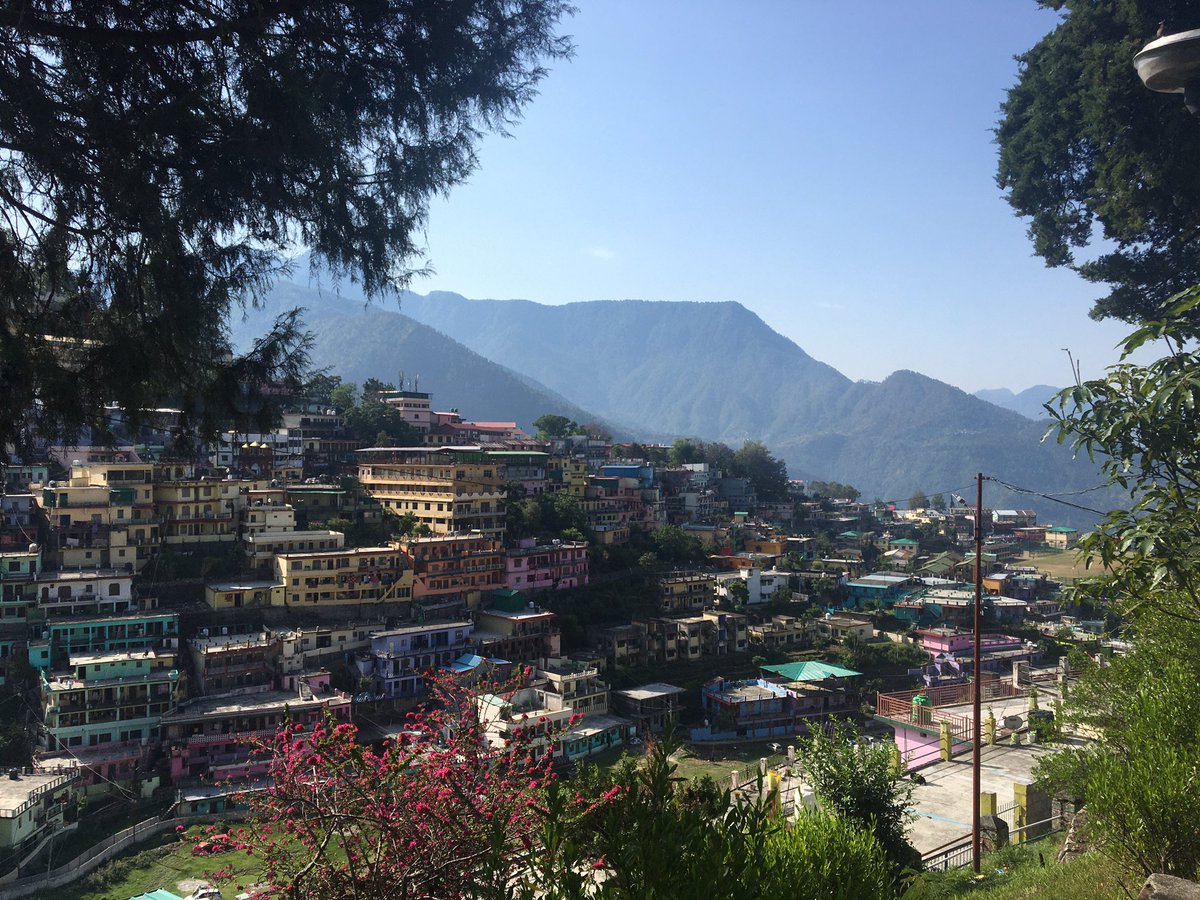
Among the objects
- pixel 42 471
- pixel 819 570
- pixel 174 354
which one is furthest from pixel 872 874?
pixel 819 570

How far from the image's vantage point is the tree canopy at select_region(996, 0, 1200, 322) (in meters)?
10.8

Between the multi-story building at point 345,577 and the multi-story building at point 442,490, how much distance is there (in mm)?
2644

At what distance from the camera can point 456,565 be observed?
876 inches

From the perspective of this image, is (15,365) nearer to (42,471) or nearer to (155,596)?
(155,596)

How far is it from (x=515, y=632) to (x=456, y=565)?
253 centimetres

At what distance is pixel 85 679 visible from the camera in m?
15.6

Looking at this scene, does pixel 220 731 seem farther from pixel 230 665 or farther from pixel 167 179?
pixel 167 179

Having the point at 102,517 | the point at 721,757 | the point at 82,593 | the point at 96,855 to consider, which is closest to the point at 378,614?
the point at 82,593

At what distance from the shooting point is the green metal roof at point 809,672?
21.3 meters

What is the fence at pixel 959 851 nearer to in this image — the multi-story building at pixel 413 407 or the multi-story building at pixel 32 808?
the multi-story building at pixel 32 808

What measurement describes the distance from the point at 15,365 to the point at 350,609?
18761mm

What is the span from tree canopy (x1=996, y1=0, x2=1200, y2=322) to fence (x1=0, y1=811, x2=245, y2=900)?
1616 centimetres

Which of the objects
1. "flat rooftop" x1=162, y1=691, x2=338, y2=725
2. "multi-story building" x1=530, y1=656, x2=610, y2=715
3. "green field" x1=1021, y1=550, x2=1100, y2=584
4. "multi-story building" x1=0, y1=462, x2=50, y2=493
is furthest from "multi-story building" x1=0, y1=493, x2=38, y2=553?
"green field" x1=1021, y1=550, x2=1100, y2=584

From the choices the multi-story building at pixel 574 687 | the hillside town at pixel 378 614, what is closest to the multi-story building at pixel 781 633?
the hillside town at pixel 378 614
